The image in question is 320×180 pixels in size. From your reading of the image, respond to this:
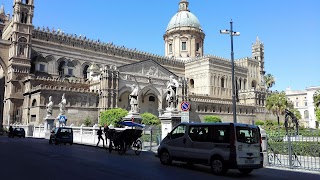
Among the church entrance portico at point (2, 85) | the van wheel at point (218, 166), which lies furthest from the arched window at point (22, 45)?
the van wheel at point (218, 166)

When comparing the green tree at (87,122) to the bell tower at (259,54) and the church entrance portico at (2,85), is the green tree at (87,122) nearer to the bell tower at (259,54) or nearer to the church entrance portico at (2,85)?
the church entrance portico at (2,85)

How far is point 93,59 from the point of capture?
5728 centimetres

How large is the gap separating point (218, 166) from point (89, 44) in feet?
168

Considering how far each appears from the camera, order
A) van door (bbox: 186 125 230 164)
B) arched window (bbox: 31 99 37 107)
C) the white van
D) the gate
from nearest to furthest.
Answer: the white van < van door (bbox: 186 125 230 164) < the gate < arched window (bbox: 31 99 37 107)

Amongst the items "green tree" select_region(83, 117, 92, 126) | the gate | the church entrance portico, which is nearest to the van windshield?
the gate

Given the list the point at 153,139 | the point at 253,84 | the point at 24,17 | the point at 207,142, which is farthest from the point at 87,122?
the point at 253,84

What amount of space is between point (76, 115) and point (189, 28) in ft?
136

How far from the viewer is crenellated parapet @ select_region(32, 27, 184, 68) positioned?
5238cm

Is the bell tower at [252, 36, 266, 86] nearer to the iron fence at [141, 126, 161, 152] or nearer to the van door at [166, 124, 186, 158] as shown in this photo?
the iron fence at [141, 126, 161, 152]

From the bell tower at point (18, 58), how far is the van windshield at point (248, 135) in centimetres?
4022

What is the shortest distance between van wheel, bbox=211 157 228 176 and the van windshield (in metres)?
0.94

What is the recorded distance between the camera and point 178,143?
11.7 meters

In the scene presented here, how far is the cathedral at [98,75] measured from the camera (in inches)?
1743

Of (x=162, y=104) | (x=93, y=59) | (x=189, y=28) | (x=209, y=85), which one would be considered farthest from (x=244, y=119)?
(x=93, y=59)
